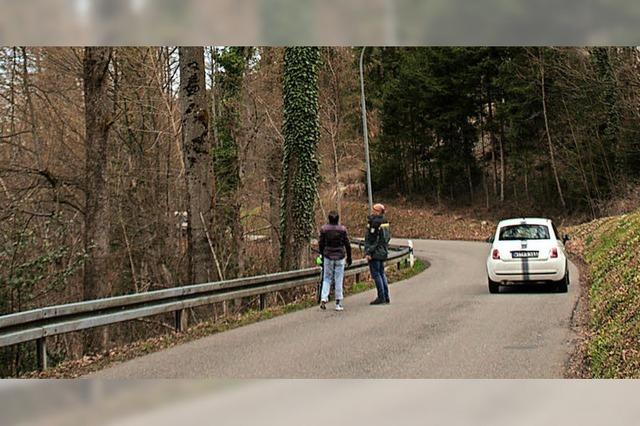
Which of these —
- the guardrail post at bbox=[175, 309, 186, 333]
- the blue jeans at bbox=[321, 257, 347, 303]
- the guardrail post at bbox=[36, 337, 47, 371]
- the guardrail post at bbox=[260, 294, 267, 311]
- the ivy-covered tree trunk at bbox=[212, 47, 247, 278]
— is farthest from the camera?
the ivy-covered tree trunk at bbox=[212, 47, 247, 278]

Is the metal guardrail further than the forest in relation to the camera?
No

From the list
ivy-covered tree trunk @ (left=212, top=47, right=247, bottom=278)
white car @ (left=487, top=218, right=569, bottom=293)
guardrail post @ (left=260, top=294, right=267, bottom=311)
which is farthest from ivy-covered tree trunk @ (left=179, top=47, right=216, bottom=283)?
white car @ (left=487, top=218, right=569, bottom=293)

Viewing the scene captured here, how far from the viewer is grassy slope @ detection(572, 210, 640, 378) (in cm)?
654

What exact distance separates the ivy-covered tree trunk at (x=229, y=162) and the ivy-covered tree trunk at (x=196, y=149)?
1.97 m

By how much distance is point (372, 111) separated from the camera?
37.9 feet

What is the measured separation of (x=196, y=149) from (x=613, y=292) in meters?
7.15

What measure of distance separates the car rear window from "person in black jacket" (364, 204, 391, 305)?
1948 millimetres

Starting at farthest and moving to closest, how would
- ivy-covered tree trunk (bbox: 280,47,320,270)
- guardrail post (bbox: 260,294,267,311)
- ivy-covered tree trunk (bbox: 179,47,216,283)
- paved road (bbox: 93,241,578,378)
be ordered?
ivy-covered tree trunk (bbox: 280,47,320,270) < ivy-covered tree trunk (bbox: 179,47,216,283) < guardrail post (bbox: 260,294,267,311) < paved road (bbox: 93,241,578,378)

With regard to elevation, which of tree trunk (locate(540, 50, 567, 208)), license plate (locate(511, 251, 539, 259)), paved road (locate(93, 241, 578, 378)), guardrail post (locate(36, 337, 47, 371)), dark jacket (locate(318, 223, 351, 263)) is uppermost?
tree trunk (locate(540, 50, 567, 208))

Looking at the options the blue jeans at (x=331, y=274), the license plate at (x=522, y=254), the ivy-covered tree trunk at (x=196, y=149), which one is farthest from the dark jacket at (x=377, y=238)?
the ivy-covered tree trunk at (x=196, y=149)

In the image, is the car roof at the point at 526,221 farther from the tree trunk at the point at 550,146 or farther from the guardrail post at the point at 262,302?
the guardrail post at the point at 262,302

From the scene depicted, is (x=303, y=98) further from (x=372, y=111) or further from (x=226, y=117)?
(x=226, y=117)

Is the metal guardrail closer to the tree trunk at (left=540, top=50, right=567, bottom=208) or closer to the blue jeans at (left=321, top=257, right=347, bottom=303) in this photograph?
the blue jeans at (left=321, top=257, right=347, bottom=303)
